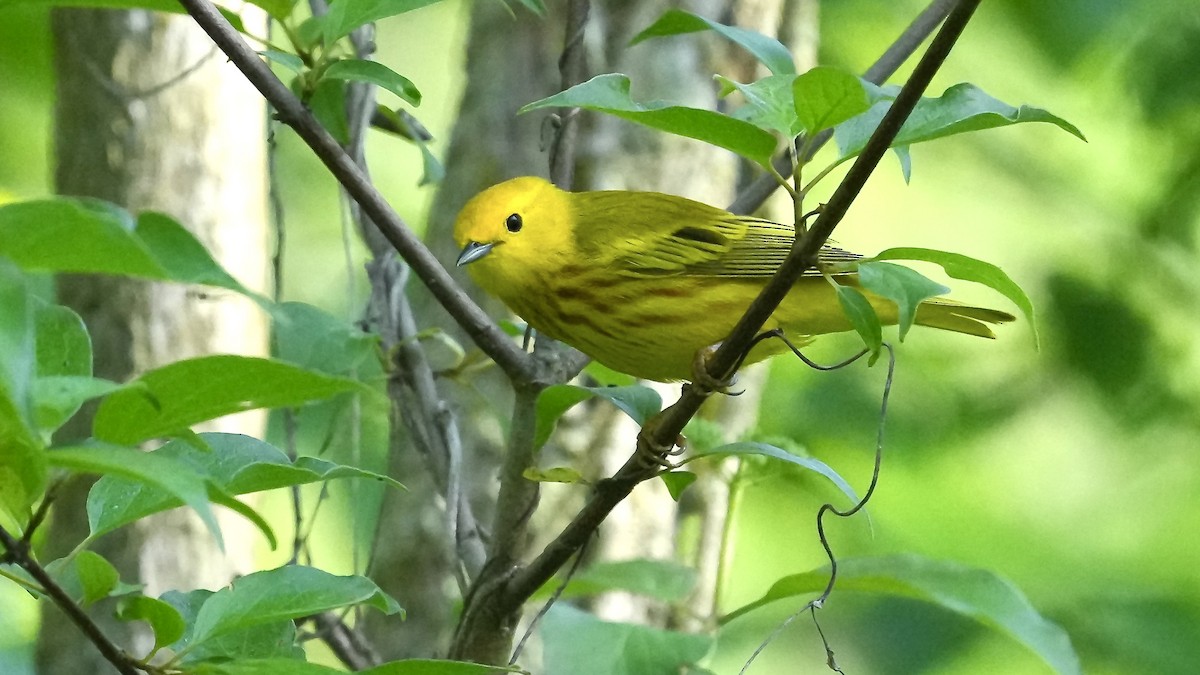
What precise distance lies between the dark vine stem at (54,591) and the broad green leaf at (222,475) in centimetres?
11

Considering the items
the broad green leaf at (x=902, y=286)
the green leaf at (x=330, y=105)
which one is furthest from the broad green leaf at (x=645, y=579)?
the broad green leaf at (x=902, y=286)

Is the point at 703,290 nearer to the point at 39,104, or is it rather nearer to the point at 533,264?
the point at 533,264

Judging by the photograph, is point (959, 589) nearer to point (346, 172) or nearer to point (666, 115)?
point (666, 115)

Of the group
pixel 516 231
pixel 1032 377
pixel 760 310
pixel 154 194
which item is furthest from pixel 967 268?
pixel 1032 377

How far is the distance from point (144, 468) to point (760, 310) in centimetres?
66

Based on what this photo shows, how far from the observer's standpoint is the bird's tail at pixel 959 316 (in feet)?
7.18

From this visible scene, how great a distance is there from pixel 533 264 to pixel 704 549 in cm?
95

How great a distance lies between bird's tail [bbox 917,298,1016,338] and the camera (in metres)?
2.19

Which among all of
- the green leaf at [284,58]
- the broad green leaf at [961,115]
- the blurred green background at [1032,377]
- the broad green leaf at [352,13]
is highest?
the broad green leaf at [352,13]

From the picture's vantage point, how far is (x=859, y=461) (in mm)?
3951

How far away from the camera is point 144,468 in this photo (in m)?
0.80

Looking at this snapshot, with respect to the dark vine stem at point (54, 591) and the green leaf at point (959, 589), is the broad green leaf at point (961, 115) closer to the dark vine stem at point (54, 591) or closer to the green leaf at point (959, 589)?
the green leaf at point (959, 589)

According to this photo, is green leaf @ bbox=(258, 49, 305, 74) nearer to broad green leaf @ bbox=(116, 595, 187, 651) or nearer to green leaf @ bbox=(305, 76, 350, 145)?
green leaf @ bbox=(305, 76, 350, 145)

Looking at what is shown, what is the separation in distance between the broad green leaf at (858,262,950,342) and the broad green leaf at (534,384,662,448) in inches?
16.3
